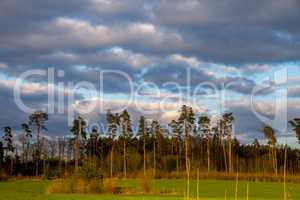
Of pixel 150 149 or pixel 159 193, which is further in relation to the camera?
pixel 150 149

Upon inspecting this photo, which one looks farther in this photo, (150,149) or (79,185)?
(150,149)

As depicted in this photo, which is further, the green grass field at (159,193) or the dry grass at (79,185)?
the dry grass at (79,185)

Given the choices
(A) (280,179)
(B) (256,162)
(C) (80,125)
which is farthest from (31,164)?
(A) (280,179)

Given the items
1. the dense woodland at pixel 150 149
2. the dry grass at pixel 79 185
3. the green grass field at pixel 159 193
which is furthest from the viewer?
the dense woodland at pixel 150 149

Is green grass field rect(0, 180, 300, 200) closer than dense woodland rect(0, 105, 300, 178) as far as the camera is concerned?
Yes

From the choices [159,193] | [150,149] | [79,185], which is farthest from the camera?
[150,149]

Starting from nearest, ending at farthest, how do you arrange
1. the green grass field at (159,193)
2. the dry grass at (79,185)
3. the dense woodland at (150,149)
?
the green grass field at (159,193), the dry grass at (79,185), the dense woodland at (150,149)

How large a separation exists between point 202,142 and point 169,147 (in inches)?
325

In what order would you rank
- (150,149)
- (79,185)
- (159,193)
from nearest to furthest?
(159,193) → (79,185) → (150,149)

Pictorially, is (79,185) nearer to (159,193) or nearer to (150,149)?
(159,193)

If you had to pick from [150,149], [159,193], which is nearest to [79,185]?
[159,193]

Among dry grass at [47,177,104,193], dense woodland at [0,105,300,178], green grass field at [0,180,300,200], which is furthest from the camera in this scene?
dense woodland at [0,105,300,178]

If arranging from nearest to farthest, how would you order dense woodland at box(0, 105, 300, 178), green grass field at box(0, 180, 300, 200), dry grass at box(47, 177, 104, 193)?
green grass field at box(0, 180, 300, 200), dry grass at box(47, 177, 104, 193), dense woodland at box(0, 105, 300, 178)

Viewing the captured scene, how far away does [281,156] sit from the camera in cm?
12438
